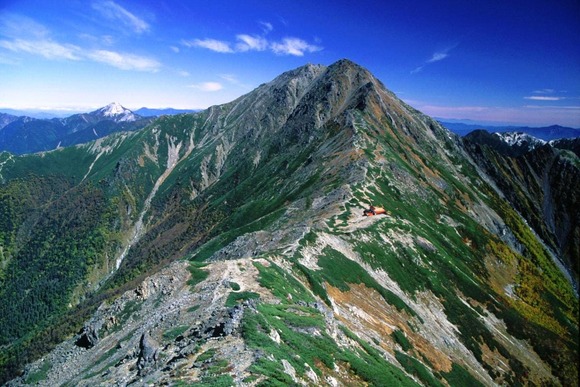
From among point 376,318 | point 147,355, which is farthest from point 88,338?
point 376,318

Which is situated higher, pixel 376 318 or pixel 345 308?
pixel 345 308

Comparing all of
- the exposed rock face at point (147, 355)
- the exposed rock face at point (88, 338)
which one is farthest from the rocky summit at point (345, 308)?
the exposed rock face at point (88, 338)

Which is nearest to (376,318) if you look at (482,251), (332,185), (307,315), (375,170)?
(307,315)

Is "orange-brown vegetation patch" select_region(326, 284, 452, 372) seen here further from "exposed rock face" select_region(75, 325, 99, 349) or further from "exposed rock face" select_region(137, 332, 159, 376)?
"exposed rock face" select_region(75, 325, 99, 349)

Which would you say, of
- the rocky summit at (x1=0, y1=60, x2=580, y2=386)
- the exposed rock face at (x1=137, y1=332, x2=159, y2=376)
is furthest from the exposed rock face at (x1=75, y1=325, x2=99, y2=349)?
the exposed rock face at (x1=137, y1=332, x2=159, y2=376)

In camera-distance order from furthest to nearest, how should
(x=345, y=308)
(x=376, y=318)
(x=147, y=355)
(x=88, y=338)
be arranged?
(x=376, y=318)
(x=345, y=308)
(x=88, y=338)
(x=147, y=355)

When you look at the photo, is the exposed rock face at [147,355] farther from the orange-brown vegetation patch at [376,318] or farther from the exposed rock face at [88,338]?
the orange-brown vegetation patch at [376,318]

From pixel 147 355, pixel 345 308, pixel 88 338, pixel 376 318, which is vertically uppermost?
pixel 147 355

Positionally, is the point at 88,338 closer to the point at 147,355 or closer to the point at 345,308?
the point at 147,355
